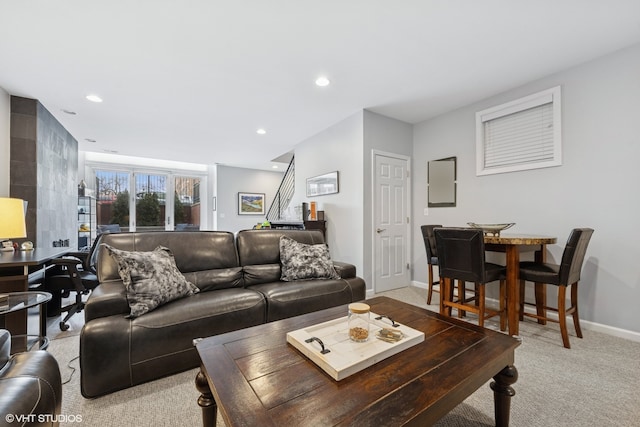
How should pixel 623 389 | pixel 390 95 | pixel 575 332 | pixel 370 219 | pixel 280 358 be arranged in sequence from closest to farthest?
pixel 280 358 → pixel 623 389 → pixel 575 332 → pixel 390 95 → pixel 370 219

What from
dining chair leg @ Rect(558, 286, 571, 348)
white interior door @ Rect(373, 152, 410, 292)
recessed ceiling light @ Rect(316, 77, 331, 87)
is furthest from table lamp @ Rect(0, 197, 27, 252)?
dining chair leg @ Rect(558, 286, 571, 348)

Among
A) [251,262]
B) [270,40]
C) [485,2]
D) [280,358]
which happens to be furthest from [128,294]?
[485,2]

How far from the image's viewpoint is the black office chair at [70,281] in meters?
2.63

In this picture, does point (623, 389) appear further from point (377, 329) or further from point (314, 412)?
point (314, 412)

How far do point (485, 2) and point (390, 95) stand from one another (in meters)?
1.49

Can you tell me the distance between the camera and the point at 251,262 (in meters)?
2.71

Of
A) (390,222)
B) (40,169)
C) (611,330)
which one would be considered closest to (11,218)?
(40,169)

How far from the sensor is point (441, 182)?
3.98m

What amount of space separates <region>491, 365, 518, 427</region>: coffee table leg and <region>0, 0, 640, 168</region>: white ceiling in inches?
94.1

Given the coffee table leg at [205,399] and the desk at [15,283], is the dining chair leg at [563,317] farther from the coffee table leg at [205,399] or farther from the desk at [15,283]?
the desk at [15,283]

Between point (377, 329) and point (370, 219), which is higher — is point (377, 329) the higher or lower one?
the lower one

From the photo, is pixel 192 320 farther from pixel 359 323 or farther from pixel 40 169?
pixel 40 169

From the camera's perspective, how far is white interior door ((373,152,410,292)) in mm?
3936

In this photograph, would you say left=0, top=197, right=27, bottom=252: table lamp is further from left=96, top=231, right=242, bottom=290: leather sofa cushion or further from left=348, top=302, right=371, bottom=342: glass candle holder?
left=348, top=302, right=371, bottom=342: glass candle holder
